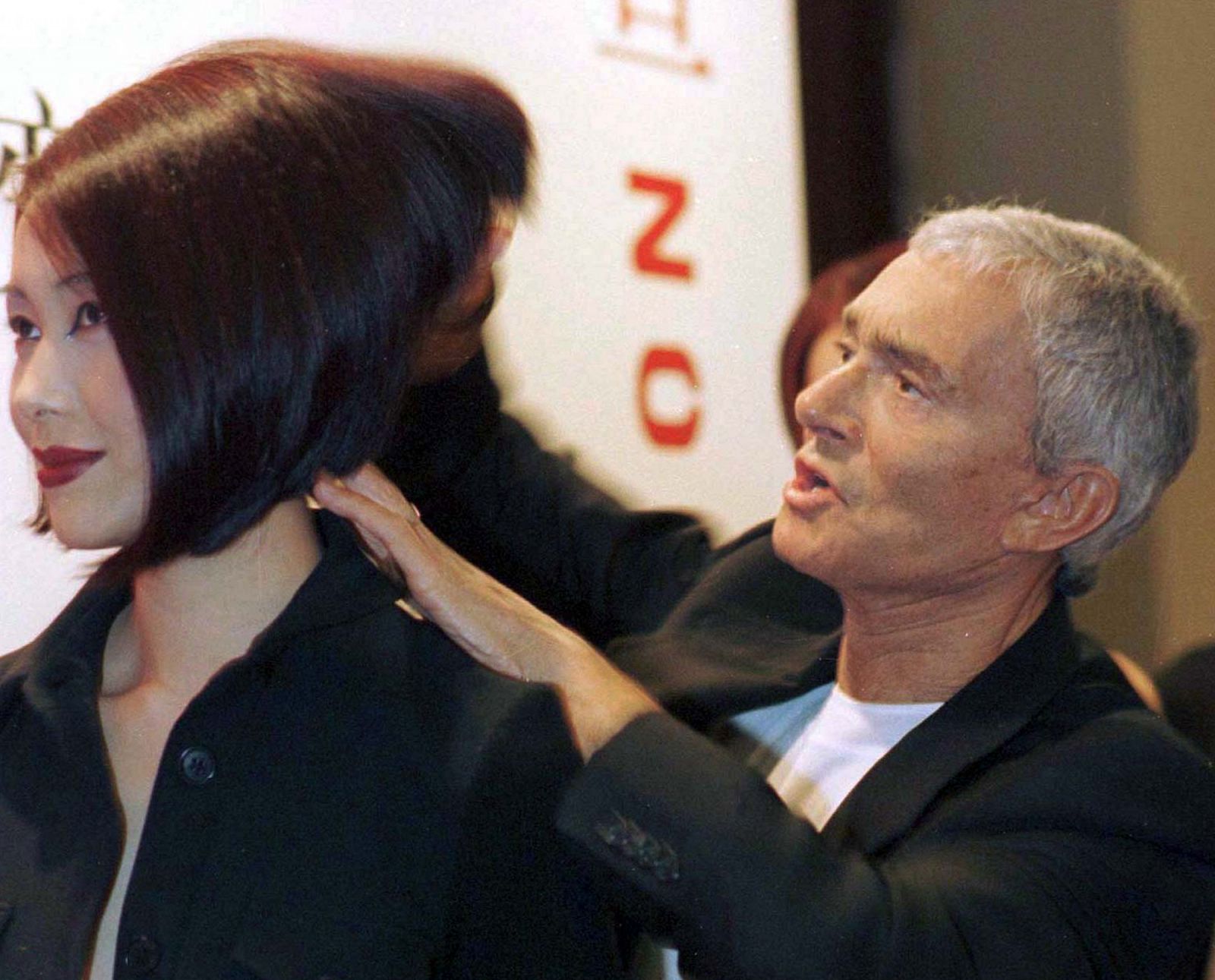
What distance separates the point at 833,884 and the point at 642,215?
605 millimetres

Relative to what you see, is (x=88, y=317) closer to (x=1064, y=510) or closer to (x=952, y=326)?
(x=952, y=326)

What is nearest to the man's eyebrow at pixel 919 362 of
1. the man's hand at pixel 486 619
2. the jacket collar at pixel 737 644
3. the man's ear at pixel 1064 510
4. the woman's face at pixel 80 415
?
the man's ear at pixel 1064 510

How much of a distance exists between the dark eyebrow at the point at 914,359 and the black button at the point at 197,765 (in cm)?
59

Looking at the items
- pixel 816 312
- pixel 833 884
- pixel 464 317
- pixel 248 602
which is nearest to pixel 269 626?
pixel 248 602

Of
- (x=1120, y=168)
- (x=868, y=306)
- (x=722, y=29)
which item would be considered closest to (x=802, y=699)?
(x=868, y=306)

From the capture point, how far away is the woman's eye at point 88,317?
2.91ft

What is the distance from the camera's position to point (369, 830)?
3.01 ft

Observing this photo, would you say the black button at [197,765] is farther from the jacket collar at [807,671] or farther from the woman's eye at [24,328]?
the jacket collar at [807,671]

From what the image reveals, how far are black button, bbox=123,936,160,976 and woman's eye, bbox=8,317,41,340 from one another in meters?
0.34

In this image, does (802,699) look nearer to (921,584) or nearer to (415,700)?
(921,584)

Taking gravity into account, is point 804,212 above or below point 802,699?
above

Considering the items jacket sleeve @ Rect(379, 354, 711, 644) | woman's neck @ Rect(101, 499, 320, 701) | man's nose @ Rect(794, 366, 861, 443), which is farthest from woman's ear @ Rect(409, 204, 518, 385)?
man's nose @ Rect(794, 366, 861, 443)

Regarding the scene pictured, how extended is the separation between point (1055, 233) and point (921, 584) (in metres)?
0.29

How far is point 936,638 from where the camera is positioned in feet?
4.05
